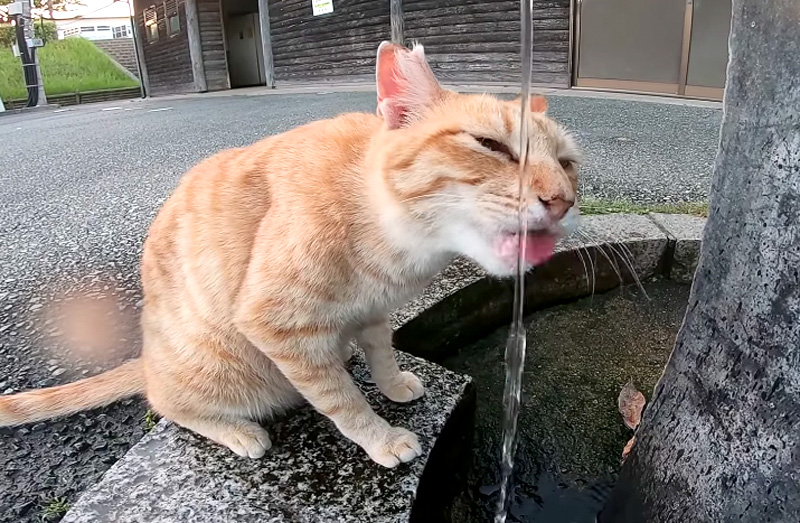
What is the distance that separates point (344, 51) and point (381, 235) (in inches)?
409

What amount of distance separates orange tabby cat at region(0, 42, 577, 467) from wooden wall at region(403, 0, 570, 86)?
7131mm

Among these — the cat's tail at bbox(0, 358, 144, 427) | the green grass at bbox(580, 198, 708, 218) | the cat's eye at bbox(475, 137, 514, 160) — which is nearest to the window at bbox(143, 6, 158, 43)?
the green grass at bbox(580, 198, 708, 218)

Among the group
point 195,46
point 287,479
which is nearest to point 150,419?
point 287,479

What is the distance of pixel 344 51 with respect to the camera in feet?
35.6

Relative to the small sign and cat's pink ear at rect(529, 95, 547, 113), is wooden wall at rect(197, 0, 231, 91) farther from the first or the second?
cat's pink ear at rect(529, 95, 547, 113)

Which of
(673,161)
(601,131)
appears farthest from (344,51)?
(673,161)

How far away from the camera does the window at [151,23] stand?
52.5 ft

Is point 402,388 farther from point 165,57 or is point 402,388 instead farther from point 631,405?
point 165,57

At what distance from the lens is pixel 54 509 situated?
4.18 ft

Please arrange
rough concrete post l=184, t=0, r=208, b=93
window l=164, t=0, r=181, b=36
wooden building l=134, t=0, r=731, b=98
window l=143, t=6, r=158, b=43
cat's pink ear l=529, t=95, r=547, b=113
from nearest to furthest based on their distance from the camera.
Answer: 1. cat's pink ear l=529, t=95, r=547, b=113
2. wooden building l=134, t=0, r=731, b=98
3. rough concrete post l=184, t=0, r=208, b=93
4. window l=164, t=0, r=181, b=36
5. window l=143, t=6, r=158, b=43

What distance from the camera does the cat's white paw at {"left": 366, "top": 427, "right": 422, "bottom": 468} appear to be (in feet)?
4.08

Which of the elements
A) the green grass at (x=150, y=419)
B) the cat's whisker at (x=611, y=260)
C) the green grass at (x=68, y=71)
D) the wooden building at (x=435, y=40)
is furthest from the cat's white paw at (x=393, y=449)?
the green grass at (x=68, y=71)

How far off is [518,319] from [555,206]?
0.57m

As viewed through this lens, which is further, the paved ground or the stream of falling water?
the paved ground
